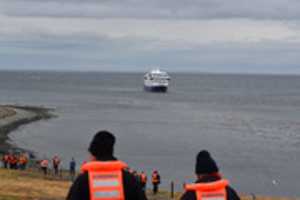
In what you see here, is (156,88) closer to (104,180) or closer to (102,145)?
(102,145)

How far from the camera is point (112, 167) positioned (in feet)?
22.5

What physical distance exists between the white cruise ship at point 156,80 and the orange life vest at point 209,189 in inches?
6285

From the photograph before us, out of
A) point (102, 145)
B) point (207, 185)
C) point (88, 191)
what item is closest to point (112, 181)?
point (88, 191)

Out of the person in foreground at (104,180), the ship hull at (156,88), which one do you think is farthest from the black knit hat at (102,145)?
the ship hull at (156,88)

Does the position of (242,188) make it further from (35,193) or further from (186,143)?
(186,143)

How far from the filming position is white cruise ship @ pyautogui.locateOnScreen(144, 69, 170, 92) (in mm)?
170300

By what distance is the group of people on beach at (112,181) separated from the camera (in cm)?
683

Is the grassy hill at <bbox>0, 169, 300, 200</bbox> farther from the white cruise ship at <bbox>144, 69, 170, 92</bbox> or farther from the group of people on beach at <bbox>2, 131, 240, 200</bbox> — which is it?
the white cruise ship at <bbox>144, 69, 170, 92</bbox>

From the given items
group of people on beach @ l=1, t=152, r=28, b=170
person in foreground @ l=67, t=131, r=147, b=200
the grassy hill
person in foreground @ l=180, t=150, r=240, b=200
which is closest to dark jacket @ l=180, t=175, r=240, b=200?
person in foreground @ l=180, t=150, r=240, b=200

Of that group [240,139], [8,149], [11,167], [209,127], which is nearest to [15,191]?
[11,167]

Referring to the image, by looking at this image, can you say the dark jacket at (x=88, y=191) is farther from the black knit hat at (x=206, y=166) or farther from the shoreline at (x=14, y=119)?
the shoreline at (x=14, y=119)

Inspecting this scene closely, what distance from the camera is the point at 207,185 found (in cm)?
703

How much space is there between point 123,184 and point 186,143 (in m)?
60.9

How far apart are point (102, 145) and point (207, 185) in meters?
1.16
